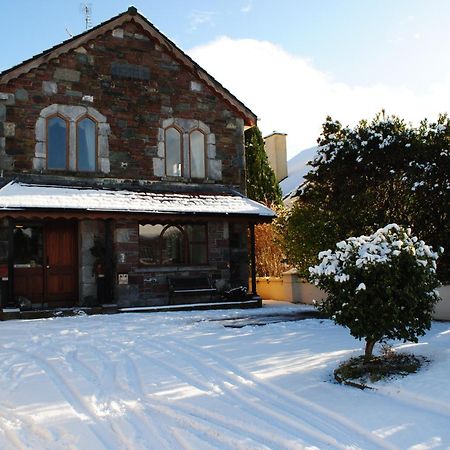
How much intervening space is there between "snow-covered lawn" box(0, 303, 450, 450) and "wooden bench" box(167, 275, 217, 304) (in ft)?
16.9

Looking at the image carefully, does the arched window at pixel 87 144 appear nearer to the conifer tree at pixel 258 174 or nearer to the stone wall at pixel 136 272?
the stone wall at pixel 136 272

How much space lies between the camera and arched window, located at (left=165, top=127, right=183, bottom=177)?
15.8 metres

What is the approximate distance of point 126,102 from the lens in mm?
15180

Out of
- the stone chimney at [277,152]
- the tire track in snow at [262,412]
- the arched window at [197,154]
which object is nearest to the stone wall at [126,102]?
the arched window at [197,154]

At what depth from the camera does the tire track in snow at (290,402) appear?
4.49 metres

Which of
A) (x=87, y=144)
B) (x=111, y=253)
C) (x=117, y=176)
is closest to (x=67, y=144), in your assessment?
(x=87, y=144)

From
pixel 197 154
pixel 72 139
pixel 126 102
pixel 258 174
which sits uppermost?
pixel 126 102

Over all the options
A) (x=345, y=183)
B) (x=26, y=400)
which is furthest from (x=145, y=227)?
(x=26, y=400)

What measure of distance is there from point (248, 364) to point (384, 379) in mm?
1841

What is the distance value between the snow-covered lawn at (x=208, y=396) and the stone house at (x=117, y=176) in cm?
489

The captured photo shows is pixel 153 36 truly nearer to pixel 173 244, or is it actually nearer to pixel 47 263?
pixel 173 244

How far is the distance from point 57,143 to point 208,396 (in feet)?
35.2

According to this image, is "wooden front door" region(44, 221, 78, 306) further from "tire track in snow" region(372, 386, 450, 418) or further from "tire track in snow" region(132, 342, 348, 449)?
"tire track in snow" region(372, 386, 450, 418)

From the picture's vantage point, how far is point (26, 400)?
552cm
